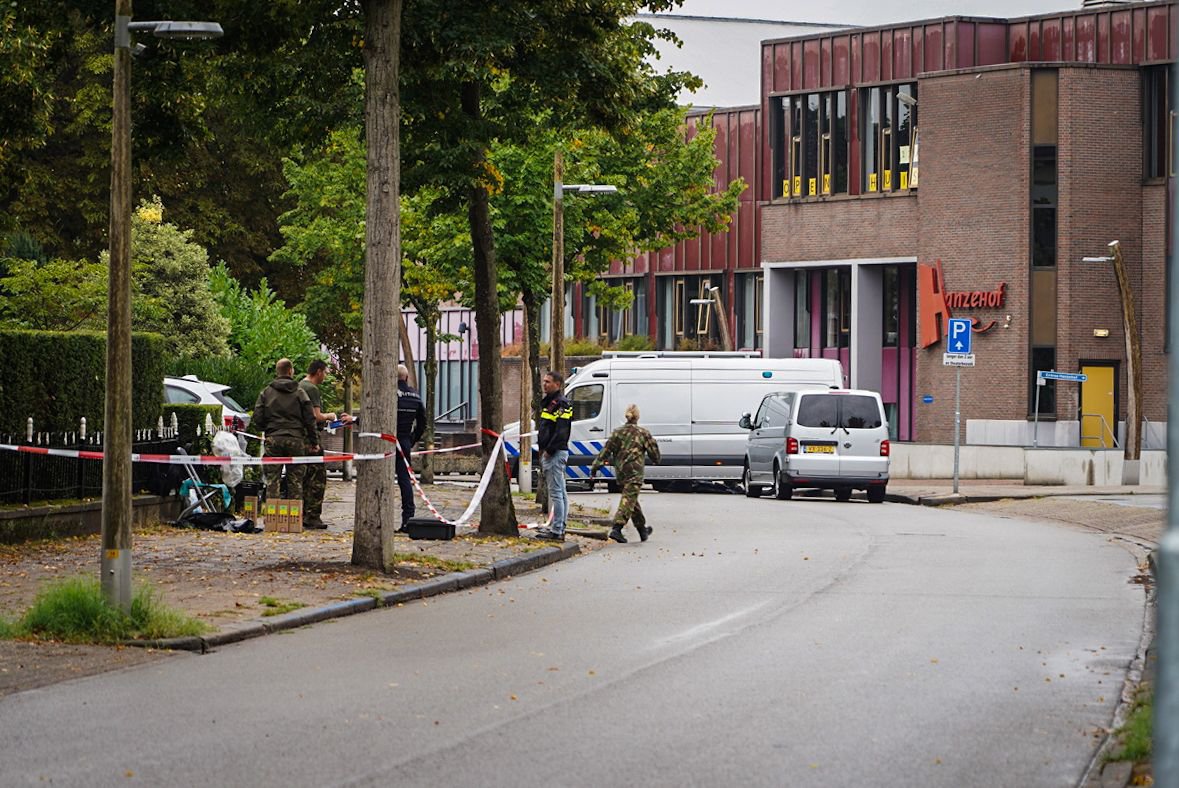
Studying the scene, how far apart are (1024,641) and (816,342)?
172 feet

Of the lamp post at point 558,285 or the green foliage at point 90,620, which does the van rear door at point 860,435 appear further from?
the green foliage at point 90,620

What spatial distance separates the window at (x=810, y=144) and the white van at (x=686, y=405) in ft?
81.3

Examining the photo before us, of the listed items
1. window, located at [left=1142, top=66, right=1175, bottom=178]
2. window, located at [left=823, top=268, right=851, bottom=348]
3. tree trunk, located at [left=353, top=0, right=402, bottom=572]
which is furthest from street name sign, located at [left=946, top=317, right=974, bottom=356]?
window, located at [left=823, top=268, right=851, bottom=348]

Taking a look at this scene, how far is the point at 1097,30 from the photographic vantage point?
5759 cm

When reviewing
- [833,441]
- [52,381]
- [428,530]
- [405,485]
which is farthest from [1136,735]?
[833,441]

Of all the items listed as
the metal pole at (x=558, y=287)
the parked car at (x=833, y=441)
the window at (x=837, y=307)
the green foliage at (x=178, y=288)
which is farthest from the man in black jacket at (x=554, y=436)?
the window at (x=837, y=307)

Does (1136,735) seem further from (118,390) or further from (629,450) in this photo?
(629,450)

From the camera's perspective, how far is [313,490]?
21938 millimetres

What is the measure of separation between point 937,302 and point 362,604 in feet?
148

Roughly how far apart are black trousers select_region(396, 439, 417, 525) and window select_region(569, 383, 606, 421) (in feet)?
49.9

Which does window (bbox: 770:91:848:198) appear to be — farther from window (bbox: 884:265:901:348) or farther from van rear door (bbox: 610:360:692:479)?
van rear door (bbox: 610:360:692:479)

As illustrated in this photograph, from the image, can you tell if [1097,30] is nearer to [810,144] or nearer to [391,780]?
[810,144]

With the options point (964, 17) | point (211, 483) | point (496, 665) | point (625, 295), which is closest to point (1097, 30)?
point (964, 17)

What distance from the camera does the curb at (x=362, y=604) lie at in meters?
11.8
